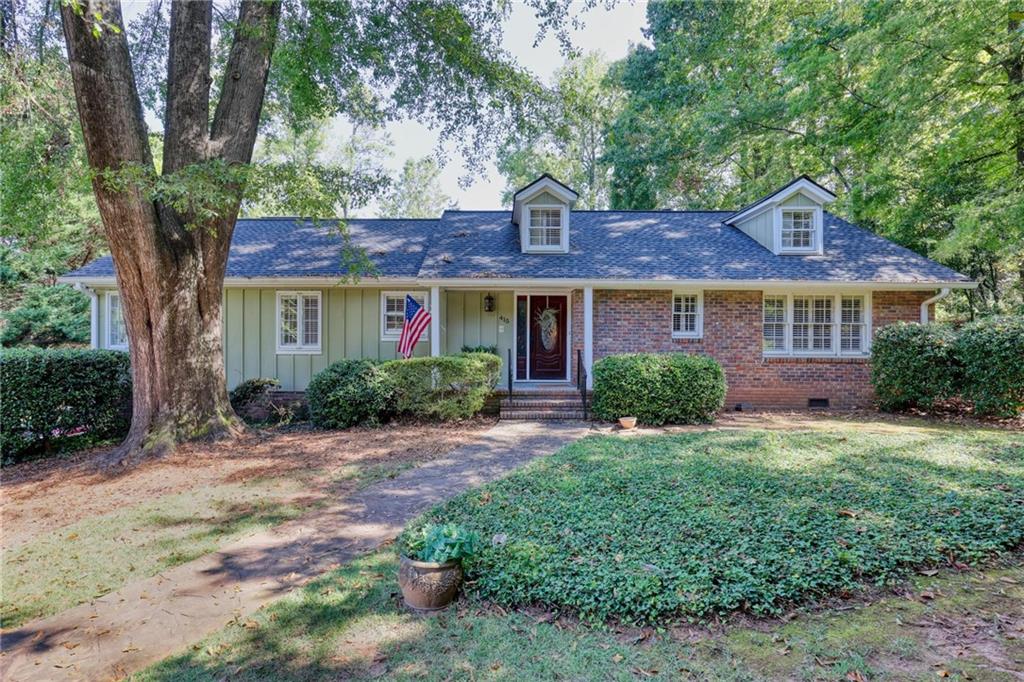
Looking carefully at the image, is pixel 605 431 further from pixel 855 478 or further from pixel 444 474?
pixel 855 478

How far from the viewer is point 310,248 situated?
42.6ft

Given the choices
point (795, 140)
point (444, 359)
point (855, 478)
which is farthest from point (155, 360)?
point (795, 140)

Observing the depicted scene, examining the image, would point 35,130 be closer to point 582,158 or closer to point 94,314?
point 94,314

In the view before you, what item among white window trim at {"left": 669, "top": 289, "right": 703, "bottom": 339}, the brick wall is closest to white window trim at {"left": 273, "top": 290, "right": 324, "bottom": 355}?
the brick wall

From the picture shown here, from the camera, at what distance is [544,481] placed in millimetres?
5543

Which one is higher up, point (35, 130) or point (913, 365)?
Result: point (35, 130)

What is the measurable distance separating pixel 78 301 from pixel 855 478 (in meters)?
23.4

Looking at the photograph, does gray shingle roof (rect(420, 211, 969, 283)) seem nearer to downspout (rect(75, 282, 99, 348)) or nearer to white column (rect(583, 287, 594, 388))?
white column (rect(583, 287, 594, 388))

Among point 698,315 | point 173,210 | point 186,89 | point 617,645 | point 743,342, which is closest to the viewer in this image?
point 617,645

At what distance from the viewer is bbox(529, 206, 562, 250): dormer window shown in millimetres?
12359

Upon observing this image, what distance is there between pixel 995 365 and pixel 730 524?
8.52 meters

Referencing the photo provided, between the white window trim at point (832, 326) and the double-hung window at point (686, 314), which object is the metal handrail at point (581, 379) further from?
the white window trim at point (832, 326)

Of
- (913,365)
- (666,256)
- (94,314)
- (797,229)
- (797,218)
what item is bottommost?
(913,365)

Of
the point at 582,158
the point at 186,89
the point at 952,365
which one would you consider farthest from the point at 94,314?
the point at 582,158
